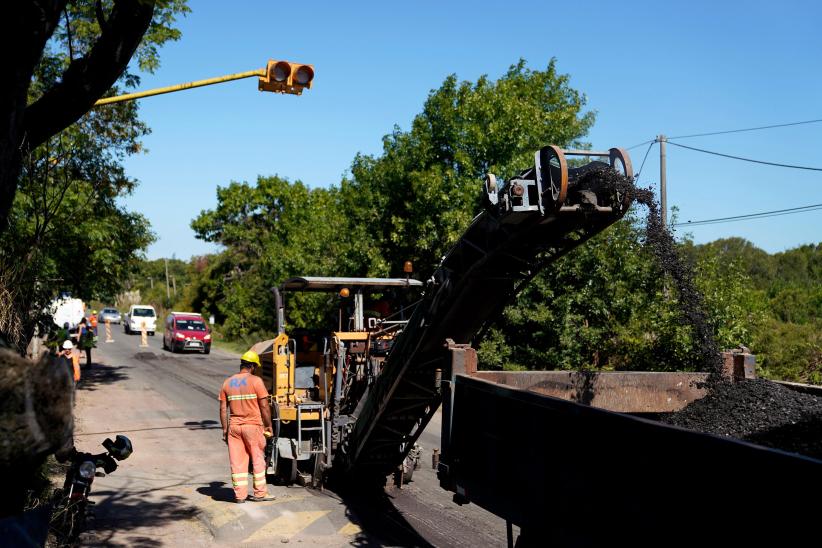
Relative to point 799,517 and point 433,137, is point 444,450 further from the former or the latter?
point 433,137

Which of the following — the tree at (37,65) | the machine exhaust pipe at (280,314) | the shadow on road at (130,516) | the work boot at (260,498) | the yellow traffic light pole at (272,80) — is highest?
the yellow traffic light pole at (272,80)

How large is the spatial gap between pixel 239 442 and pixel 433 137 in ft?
44.8

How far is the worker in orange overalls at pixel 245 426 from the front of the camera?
28.8ft

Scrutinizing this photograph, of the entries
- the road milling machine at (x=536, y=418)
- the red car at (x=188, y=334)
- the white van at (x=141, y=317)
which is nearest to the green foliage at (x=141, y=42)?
the road milling machine at (x=536, y=418)

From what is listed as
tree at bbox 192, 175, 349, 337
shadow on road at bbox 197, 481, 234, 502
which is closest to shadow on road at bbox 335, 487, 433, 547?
shadow on road at bbox 197, 481, 234, 502

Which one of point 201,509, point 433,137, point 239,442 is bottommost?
point 201,509

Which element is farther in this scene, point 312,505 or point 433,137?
point 433,137

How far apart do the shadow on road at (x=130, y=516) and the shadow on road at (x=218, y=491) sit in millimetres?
361

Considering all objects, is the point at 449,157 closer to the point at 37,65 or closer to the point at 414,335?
the point at 414,335

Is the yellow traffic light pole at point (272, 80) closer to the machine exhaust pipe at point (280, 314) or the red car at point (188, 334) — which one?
the machine exhaust pipe at point (280, 314)

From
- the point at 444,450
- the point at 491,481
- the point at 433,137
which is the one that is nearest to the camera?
the point at 491,481

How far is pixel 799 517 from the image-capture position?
8.81ft

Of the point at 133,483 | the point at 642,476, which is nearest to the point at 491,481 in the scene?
the point at 642,476

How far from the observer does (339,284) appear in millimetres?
9891
